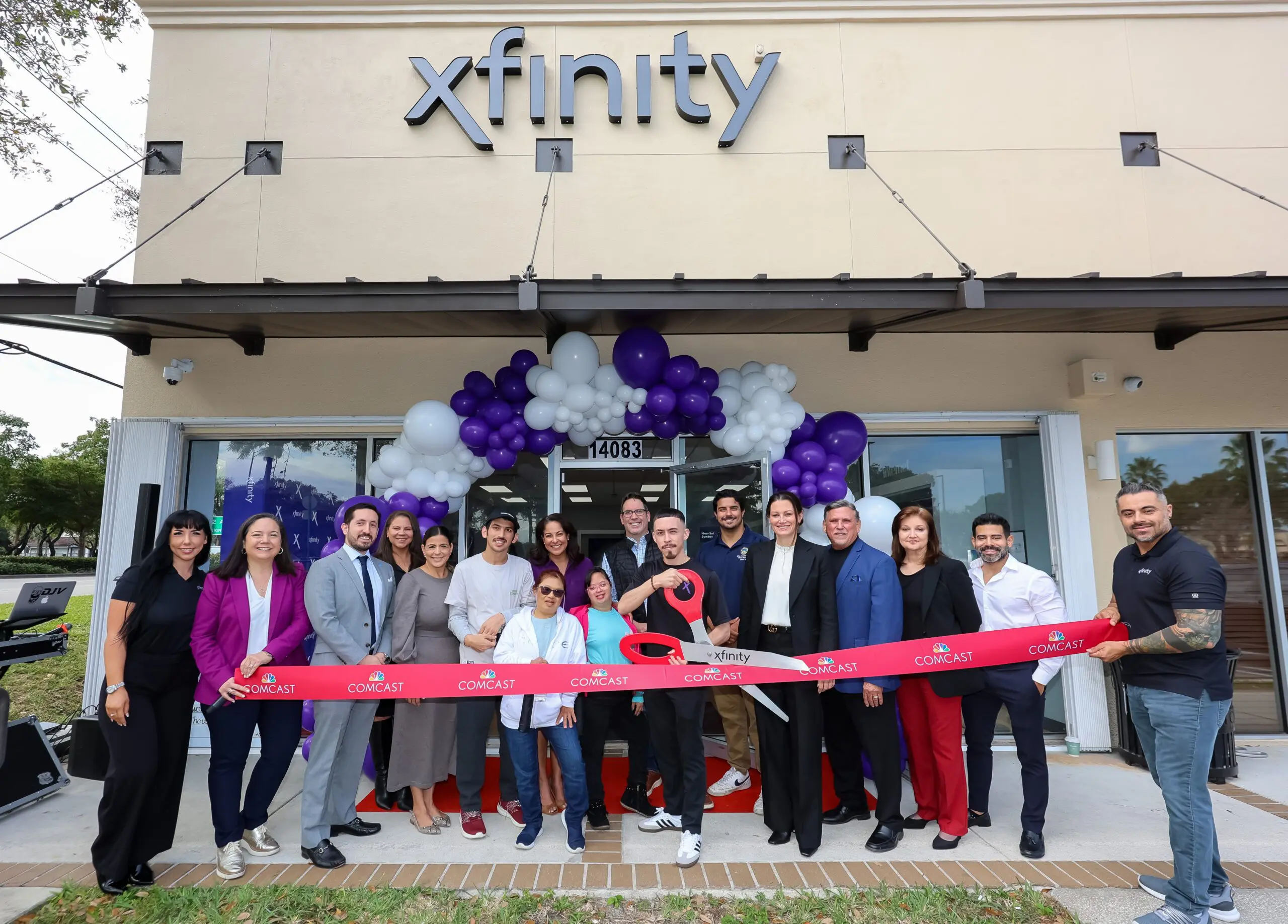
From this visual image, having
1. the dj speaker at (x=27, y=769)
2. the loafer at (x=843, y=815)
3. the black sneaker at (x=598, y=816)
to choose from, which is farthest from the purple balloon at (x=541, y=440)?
the dj speaker at (x=27, y=769)

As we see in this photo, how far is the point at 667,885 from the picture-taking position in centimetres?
340

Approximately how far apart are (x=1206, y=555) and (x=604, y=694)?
116 inches

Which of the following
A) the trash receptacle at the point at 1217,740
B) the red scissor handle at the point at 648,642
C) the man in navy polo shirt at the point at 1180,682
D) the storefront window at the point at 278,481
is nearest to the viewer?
the man in navy polo shirt at the point at 1180,682

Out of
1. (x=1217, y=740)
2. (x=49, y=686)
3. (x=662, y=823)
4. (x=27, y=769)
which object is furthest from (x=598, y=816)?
(x=49, y=686)

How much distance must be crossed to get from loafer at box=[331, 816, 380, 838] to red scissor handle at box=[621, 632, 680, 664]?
5.83ft

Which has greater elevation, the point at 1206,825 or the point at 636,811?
the point at 1206,825

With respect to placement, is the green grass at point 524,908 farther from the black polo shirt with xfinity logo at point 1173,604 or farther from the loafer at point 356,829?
the black polo shirt with xfinity logo at point 1173,604

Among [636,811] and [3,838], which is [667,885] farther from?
[3,838]

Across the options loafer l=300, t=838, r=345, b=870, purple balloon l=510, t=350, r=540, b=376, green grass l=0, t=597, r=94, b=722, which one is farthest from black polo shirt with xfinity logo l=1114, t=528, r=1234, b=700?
green grass l=0, t=597, r=94, b=722

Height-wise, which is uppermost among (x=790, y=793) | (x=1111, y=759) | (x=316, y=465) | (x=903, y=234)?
(x=903, y=234)

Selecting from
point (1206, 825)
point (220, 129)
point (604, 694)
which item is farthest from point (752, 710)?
point (220, 129)

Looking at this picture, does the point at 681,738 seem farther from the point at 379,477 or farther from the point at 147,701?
the point at 379,477

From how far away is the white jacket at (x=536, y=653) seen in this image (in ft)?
12.3

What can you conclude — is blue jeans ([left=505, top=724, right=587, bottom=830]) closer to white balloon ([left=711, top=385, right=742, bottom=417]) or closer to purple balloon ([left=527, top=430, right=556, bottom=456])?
purple balloon ([left=527, top=430, right=556, bottom=456])
